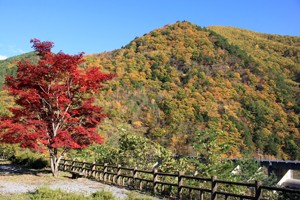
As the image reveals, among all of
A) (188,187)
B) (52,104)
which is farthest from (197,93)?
(188,187)

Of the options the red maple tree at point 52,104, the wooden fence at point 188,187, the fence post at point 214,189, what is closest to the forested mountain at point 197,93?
the red maple tree at point 52,104

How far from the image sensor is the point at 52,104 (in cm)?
1738

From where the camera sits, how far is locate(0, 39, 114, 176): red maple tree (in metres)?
16.1

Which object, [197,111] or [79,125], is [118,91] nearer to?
[197,111]

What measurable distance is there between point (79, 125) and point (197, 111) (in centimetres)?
5506

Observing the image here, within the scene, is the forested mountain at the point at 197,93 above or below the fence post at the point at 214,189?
above

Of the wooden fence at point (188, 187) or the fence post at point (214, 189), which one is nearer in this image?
the fence post at point (214, 189)

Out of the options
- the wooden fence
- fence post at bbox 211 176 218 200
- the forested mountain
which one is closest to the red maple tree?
the wooden fence

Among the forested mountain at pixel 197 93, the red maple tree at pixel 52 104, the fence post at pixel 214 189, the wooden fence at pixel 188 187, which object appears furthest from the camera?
the forested mountain at pixel 197 93

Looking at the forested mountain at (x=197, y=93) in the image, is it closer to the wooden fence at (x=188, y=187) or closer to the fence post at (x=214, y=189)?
the wooden fence at (x=188, y=187)

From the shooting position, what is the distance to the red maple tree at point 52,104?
53.0 feet

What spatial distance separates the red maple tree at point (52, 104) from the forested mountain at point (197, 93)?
33.6 metres

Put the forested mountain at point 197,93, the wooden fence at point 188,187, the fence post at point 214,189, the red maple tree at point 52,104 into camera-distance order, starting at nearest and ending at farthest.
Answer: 1. the fence post at point 214,189
2. the wooden fence at point 188,187
3. the red maple tree at point 52,104
4. the forested mountain at point 197,93

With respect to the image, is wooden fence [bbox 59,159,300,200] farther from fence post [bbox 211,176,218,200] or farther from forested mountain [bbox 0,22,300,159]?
forested mountain [bbox 0,22,300,159]
